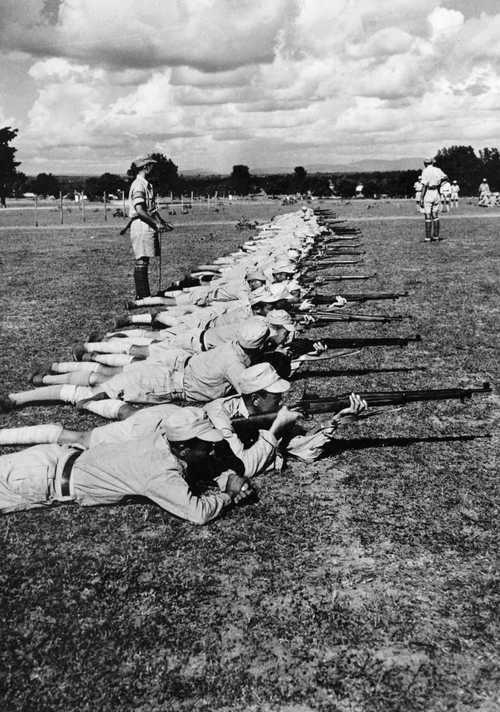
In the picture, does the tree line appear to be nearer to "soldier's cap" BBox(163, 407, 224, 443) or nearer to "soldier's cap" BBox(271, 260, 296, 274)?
"soldier's cap" BBox(271, 260, 296, 274)

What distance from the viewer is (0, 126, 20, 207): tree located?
7438 cm

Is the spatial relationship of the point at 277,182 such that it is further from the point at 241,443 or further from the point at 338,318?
the point at 241,443

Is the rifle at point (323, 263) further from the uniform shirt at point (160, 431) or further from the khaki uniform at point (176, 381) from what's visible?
the uniform shirt at point (160, 431)

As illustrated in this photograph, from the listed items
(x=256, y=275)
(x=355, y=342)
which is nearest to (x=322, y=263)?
(x=256, y=275)

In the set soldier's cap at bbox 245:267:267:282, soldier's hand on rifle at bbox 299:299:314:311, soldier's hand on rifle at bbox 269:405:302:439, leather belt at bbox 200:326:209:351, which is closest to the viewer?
soldier's hand on rifle at bbox 269:405:302:439

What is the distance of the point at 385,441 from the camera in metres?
7.33

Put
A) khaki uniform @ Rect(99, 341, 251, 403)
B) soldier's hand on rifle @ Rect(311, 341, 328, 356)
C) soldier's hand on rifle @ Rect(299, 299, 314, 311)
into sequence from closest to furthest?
khaki uniform @ Rect(99, 341, 251, 403) → soldier's hand on rifle @ Rect(311, 341, 328, 356) → soldier's hand on rifle @ Rect(299, 299, 314, 311)

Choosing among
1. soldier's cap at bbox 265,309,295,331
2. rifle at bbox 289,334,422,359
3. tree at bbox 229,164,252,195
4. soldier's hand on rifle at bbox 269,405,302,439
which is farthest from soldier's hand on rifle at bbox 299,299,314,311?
tree at bbox 229,164,252,195

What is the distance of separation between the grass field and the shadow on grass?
0.09ft

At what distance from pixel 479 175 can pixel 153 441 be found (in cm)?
9796

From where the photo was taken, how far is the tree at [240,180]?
107312mm

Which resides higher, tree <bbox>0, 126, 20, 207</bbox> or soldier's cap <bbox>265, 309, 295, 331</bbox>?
tree <bbox>0, 126, 20, 207</bbox>

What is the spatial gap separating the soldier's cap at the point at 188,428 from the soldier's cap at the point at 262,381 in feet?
2.66

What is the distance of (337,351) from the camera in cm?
1084
